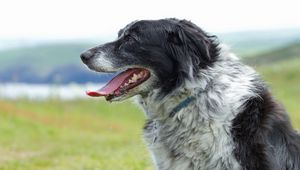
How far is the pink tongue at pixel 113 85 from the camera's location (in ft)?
19.8

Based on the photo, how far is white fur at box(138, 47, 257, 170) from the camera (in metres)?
5.78

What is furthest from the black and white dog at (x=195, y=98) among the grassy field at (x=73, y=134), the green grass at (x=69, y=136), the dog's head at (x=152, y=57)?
the green grass at (x=69, y=136)

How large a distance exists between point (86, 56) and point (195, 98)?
1125mm

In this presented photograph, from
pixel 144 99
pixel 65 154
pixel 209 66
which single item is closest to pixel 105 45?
pixel 144 99

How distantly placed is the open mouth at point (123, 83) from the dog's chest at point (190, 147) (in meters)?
0.48

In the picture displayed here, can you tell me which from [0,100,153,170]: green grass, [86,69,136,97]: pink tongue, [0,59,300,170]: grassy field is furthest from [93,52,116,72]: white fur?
[0,100,153,170]: green grass

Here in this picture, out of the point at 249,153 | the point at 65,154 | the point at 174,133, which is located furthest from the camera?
the point at 65,154

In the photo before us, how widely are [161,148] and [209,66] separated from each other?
0.92m

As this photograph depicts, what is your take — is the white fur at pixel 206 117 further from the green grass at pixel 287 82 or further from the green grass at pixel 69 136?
the green grass at pixel 287 82

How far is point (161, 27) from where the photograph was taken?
6125 millimetres

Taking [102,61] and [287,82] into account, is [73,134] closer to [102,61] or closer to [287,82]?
[102,61]

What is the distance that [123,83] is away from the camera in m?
6.05

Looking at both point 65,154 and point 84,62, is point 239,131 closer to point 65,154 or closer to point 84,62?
point 84,62

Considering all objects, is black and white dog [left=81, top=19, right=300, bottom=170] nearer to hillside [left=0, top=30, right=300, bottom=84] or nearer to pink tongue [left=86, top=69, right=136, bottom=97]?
pink tongue [left=86, top=69, right=136, bottom=97]
